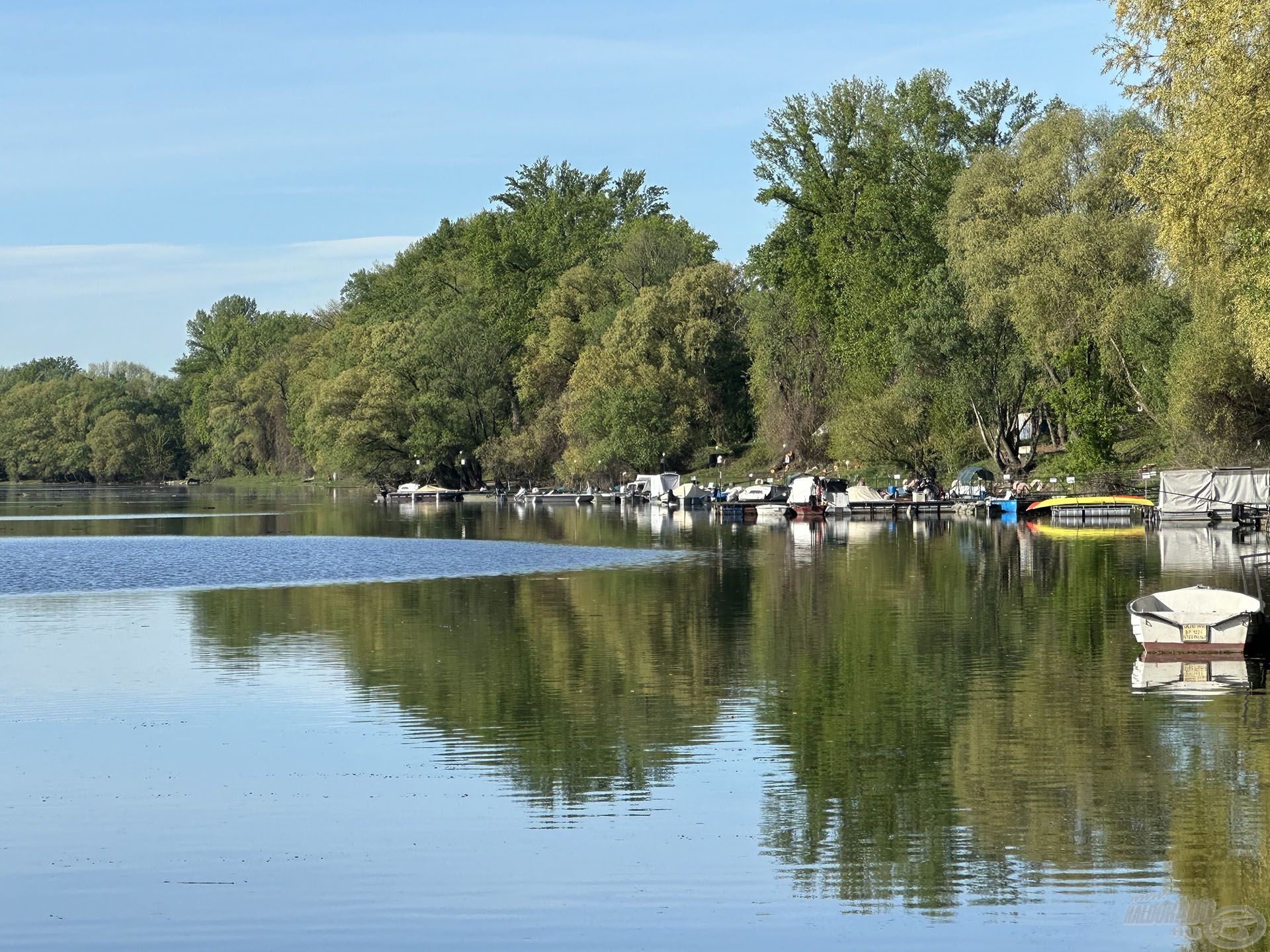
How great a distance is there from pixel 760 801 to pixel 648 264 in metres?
114

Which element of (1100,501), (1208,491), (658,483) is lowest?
(1100,501)

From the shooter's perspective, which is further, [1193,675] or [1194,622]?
[1194,622]

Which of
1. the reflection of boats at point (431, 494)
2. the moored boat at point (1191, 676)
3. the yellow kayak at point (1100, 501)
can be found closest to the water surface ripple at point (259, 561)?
the yellow kayak at point (1100, 501)

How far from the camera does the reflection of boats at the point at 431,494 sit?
126062 millimetres

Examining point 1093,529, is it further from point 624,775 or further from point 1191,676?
point 624,775

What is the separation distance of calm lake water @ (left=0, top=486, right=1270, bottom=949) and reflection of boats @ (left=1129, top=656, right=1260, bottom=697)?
11 cm

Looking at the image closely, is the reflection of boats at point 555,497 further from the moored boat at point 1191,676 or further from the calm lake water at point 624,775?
the moored boat at point 1191,676

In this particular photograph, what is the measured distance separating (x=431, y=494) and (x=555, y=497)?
1290 cm

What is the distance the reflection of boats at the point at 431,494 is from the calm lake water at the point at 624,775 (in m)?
89.1
